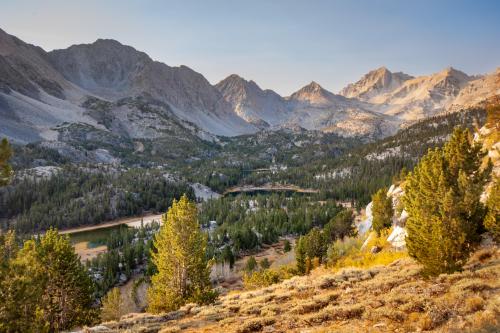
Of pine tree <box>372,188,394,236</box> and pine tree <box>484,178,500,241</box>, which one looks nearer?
pine tree <box>484,178,500,241</box>

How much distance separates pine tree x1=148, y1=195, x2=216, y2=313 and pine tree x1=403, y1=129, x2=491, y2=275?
19781 mm

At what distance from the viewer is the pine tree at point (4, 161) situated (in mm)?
19141

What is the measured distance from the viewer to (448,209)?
77.6 ft

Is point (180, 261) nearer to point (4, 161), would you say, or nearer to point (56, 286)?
point (56, 286)

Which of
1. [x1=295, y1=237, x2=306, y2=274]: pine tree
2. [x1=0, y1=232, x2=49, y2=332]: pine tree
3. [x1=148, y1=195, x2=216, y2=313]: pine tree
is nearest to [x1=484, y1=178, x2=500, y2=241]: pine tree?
[x1=148, y1=195, x2=216, y2=313]: pine tree

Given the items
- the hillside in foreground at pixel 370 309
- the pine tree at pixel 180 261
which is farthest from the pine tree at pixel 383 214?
the pine tree at pixel 180 261

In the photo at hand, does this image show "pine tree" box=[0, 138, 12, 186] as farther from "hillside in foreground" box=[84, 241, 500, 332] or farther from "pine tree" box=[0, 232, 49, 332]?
"hillside in foreground" box=[84, 241, 500, 332]

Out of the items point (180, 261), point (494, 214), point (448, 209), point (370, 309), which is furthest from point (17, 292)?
point (494, 214)

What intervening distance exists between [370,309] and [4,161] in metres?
22.5

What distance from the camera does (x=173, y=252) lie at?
3466cm

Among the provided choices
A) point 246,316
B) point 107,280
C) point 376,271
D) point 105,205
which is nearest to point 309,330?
point 246,316

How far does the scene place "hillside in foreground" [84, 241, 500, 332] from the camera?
54.6 feet

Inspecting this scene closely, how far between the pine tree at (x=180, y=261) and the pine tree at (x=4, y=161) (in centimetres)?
1672

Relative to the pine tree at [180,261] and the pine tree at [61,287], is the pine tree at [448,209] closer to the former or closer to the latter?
the pine tree at [180,261]
